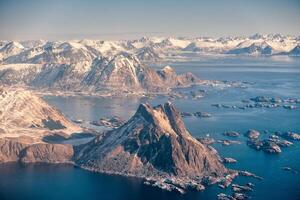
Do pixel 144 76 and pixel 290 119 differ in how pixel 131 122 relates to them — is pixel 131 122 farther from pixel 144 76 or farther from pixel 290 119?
pixel 144 76

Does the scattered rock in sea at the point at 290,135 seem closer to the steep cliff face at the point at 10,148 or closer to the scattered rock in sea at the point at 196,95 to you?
the steep cliff face at the point at 10,148

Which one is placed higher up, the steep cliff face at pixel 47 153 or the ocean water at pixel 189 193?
the steep cliff face at pixel 47 153

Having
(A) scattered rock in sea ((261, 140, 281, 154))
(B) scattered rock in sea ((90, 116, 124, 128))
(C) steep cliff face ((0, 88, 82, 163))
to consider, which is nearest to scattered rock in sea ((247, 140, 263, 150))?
(A) scattered rock in sea ((261, 140, 281, 154))

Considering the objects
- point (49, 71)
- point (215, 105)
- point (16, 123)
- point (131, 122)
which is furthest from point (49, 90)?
point (131, 122)

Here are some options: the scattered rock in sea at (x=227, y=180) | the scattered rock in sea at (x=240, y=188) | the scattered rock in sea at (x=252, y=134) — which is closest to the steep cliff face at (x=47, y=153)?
the scattered rock in sea at (x=227, y=180)

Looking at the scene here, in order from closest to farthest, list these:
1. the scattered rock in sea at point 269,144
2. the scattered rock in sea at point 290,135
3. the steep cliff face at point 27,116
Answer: the scattered rock in sea at point 269,144, the steep cliff face at point 27,116, the scattered rock in sea at point 290,135

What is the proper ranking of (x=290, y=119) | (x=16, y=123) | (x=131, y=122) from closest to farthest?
(x=131, y=122) < (x=16, y=123) < (x=290, y=119)

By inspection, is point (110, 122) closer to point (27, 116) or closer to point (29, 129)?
point (27, 116)
